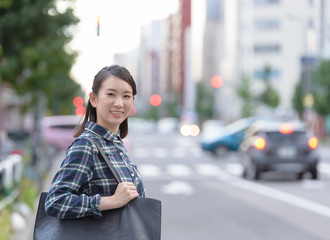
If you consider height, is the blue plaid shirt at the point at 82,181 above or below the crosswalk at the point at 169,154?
above

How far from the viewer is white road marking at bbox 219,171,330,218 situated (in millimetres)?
11721

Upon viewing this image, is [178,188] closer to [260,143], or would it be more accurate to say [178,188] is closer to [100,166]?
[260,143]

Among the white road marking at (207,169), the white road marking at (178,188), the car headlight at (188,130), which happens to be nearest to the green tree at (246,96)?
the car headlight at (188,130)

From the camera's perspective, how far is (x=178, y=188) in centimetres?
1591

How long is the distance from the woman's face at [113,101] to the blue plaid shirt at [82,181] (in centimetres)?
11

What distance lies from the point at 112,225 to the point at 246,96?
259 ft

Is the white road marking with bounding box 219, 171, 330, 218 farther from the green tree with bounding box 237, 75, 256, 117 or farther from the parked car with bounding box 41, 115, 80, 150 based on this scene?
the green tree with bounding box 237, 75, 256, 117

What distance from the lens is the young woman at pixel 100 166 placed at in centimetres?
262

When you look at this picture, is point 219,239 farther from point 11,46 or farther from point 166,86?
point 166,86

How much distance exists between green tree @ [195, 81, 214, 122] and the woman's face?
112 meters

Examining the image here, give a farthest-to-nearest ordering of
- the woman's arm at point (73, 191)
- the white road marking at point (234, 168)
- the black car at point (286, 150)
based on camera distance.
Answer: the white road marking at point (234, 168)
the black car at point (286, 150)
the woman's arm at point (73, 191)

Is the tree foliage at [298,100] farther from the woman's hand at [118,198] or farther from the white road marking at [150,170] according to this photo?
the woman's hand at [118,198]

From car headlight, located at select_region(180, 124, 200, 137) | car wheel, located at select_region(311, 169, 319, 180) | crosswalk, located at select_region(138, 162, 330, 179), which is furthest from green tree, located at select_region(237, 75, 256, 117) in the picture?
car wheel, located at select_region(311, 169, 319, 180)

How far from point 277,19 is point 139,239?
101765 mm
